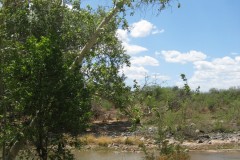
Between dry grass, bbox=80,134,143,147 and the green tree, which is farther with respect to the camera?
dry grass, bbox=80,134,143,147

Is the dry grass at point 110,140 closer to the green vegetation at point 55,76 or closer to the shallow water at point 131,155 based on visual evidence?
the shallow water at point 131,155

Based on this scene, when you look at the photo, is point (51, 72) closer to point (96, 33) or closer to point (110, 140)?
point (96, 33)

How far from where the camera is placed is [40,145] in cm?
927

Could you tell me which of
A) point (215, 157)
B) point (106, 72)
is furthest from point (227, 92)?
point (106, 72)

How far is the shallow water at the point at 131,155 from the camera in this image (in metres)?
23.7

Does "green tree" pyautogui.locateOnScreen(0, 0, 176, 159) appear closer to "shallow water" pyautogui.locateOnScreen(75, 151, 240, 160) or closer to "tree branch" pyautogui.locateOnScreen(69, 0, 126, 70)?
"tree branch" pyautogui.locateOnScreen(69, 0, 126, 70)

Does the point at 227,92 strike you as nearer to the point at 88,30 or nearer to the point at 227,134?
the point at 227,134

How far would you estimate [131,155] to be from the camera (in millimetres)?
24969

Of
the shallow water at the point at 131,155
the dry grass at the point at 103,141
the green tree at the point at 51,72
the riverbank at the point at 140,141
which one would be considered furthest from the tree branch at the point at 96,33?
the dry grass at the point at 103,141

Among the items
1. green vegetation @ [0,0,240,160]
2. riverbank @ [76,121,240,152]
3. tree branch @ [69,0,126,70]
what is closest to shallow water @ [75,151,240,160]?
riverbank @ [76,121,240,152]

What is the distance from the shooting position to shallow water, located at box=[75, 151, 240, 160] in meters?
23.7

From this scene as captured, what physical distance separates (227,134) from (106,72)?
81.7 ft

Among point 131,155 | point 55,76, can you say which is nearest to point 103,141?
point 131,155

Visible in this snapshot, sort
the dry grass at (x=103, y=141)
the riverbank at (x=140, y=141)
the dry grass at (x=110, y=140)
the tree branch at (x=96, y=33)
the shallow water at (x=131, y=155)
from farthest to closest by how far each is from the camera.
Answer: the dry grass at (x=110, y=140), the dry grass at (x=103, y=141), the riverbank at (x=140, y=141), the shallow water at (x=131, y=155), the tree branch at (x=96, y=33)
